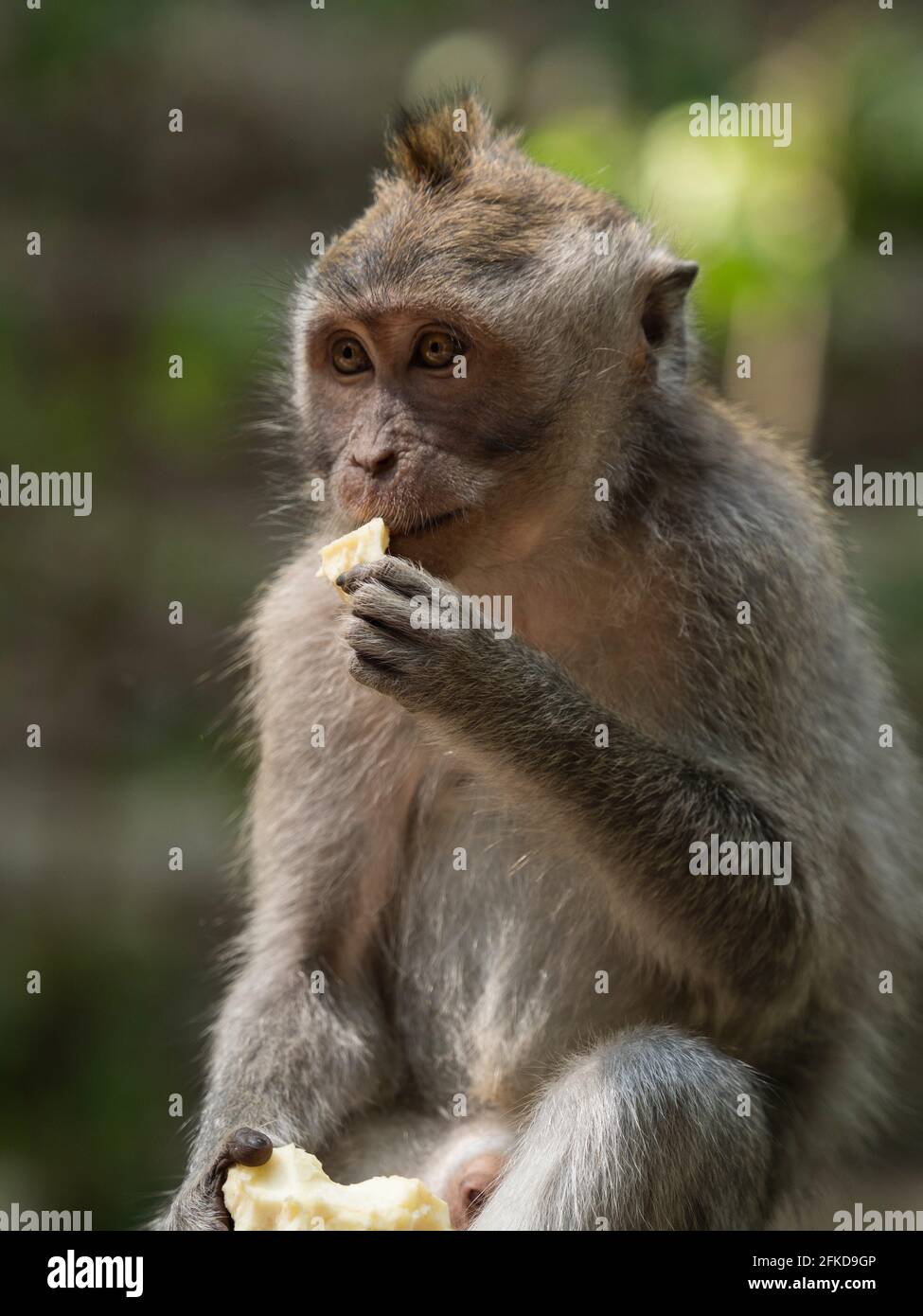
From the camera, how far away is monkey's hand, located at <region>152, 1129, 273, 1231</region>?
5.06 metres

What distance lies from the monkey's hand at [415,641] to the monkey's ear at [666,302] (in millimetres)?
1405

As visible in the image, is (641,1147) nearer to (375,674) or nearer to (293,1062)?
(293,1062)

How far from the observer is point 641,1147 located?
16.3 feet

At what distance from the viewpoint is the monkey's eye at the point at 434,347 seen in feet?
16.9

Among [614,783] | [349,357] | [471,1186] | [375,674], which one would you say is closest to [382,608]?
[375,674]

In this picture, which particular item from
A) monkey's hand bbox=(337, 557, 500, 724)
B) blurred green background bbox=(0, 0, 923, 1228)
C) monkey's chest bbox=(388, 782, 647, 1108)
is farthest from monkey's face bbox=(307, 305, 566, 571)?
blurred green background bbox=(0, 0, 923, 1228)

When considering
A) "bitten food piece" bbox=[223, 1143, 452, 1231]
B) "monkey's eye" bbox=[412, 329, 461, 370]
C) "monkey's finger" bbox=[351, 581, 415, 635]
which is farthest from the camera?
"monkey's eye" bbox=[412, 329, 461, 370]

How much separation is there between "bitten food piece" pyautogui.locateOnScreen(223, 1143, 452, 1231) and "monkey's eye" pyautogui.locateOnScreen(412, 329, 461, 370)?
2.41 metres

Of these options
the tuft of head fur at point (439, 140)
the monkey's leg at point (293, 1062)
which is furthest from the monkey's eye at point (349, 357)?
the monkey's leg at point (293, 1062)

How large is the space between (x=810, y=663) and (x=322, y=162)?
6.68 meters

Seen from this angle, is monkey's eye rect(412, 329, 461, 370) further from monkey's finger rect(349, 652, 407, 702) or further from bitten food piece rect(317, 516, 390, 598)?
monkey's finger rect(349, 652, 407, 702)

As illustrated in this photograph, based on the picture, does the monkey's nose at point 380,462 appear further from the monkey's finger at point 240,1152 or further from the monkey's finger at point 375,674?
the monkey's finger at point 240,1152

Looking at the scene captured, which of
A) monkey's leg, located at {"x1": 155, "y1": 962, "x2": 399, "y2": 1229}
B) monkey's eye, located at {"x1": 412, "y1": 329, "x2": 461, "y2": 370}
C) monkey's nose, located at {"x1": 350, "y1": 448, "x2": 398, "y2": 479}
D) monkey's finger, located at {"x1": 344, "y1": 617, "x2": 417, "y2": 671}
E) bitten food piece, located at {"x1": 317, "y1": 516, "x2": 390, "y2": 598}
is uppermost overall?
monkey's eye, located at {"x1": 412, "y1": 329, "x2": 461, "y2": 370}

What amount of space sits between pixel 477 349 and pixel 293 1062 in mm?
2535
